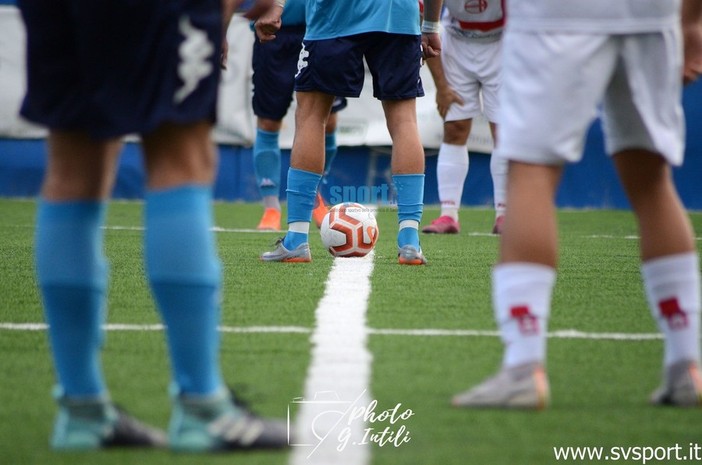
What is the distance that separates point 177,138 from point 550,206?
87cm

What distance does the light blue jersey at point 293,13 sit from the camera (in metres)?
7.26

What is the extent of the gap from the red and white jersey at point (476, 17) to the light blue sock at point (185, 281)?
18.2 ft

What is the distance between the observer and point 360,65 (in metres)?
5.31

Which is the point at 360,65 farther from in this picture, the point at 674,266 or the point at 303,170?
the point at 674,266

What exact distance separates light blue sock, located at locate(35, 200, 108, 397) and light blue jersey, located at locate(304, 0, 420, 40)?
3105mm

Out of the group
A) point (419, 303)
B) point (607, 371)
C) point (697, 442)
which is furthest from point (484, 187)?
point (697, 442)

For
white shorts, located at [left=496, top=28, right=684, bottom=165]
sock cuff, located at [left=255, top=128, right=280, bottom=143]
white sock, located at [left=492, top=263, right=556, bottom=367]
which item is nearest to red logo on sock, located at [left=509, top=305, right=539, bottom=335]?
white sock, located at [left=492, top=263, right=556, bottom=367]

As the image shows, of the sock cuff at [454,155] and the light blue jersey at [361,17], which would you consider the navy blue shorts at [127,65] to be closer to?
the light blue jersey at [361,17]

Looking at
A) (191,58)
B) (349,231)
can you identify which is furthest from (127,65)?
(349,231)

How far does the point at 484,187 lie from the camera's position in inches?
420

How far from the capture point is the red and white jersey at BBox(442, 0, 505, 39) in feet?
24.7

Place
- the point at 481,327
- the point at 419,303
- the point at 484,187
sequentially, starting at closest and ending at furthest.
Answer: the point at 481,327, the point at 419,303, the point at 484,187

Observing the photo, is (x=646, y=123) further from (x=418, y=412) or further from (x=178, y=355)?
(x=178, y=355)

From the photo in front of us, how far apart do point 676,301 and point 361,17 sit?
9.18ft
